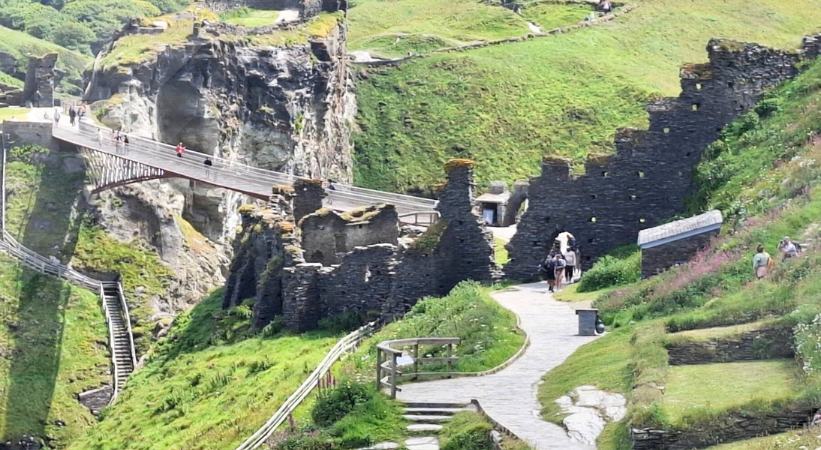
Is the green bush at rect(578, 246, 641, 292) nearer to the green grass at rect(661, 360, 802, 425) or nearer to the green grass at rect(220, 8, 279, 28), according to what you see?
the green grass at rect(661, 360, 802, 425)

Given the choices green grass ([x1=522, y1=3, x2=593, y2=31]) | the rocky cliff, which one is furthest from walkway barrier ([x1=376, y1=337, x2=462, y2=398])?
green grass ([x1=522, y1=3, x2=593, y2=31])

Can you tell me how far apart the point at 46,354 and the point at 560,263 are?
25.7 m

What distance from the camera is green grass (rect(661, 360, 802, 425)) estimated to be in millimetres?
29812

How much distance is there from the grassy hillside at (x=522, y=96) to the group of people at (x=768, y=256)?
187ft

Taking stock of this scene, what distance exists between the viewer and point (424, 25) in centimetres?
12938

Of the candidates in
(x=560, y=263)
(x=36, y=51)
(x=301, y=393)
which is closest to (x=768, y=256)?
(x=301, y=393)

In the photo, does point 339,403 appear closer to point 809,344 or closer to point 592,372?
point 592,372

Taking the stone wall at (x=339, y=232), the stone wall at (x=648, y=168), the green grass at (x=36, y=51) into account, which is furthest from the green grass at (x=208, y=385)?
the green grass at (x=36, y=51)

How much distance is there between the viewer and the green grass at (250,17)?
328ft

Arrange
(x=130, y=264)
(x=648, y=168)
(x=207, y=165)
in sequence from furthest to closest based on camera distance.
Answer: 1. (x=130, y=264)
2. (x=207, y=165)
3. (x=648, y=168)

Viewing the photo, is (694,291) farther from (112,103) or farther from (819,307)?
(112,103)

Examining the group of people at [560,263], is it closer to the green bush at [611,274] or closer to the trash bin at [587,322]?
the green bush at [611,274]

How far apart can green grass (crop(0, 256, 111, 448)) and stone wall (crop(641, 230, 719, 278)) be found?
25795 millimetres

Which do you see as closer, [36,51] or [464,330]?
[464,330]
